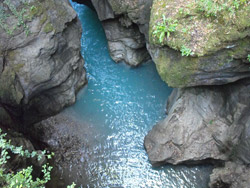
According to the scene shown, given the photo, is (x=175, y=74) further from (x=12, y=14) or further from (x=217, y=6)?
(x=12, y=14)

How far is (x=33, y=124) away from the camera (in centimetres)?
1019

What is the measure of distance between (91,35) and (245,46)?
963 centimetres

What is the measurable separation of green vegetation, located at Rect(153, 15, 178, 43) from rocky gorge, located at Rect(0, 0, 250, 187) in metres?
0.07

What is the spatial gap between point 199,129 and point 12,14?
774 centimetres

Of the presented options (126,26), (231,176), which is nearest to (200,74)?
(231,176)

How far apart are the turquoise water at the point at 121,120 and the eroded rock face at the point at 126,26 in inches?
22.8

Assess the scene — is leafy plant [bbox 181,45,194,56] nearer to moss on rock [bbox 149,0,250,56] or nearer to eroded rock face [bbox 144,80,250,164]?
moss on rock [bbox 149,0,250,56]

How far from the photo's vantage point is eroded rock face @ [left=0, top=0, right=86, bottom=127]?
817 cm

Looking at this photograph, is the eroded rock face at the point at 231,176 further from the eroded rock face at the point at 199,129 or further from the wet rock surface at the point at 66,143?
the wet rock surface at the point at 66,143

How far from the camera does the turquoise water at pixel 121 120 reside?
8.79 meters

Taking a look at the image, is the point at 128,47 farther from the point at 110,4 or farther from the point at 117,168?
the point at 117,168

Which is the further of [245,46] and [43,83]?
[43,83]

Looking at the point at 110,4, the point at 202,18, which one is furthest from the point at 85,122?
the point at 202,18

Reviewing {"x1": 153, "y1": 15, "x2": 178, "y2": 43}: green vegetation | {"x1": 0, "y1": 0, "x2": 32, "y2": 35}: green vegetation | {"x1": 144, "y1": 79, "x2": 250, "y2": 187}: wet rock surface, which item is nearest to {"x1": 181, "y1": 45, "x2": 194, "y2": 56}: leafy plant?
{"x1": 153, "y1": 15, "x2": 178, "y2": 43}: green vegetation
